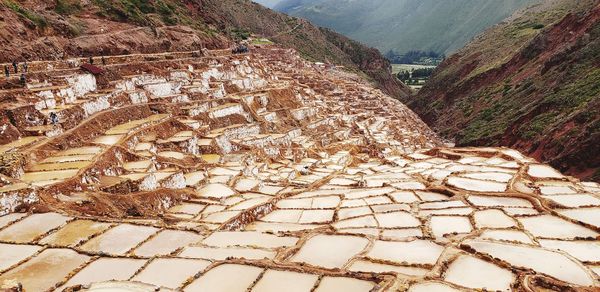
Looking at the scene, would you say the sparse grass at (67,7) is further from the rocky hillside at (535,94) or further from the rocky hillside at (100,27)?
the rocky hillside at (535,94)

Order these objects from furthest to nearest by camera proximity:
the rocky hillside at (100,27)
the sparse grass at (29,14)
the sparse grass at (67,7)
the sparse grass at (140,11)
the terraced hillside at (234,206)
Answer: the sparse grass at (140,11)
the sparse grass at (67,7)
the sparse grass at (29,14)
the rocky hillside at (100,27)
the terraced hillside at (234,206)

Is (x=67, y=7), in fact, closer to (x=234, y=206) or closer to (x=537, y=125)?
(x=234, y=206)

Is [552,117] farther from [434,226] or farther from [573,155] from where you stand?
[434,226]

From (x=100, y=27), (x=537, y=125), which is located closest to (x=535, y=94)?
(x=537, y=125)

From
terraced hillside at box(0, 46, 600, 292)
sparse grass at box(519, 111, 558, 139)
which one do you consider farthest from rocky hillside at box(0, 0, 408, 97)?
sparse grass at box(519, 111, 558, 139)

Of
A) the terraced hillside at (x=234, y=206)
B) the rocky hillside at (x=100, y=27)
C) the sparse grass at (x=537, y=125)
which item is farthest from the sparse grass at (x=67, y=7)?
the sparse grass at (x=537, y=125)

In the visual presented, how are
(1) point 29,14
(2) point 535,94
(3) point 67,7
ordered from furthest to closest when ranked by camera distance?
(2) point 535,94 → (3) point 67,7 → (1) point 29,14

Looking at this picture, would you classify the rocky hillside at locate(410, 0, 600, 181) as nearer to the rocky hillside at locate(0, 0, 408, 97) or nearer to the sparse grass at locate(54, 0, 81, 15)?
the rocky hillside at locate(0, 0, 408, 97)
